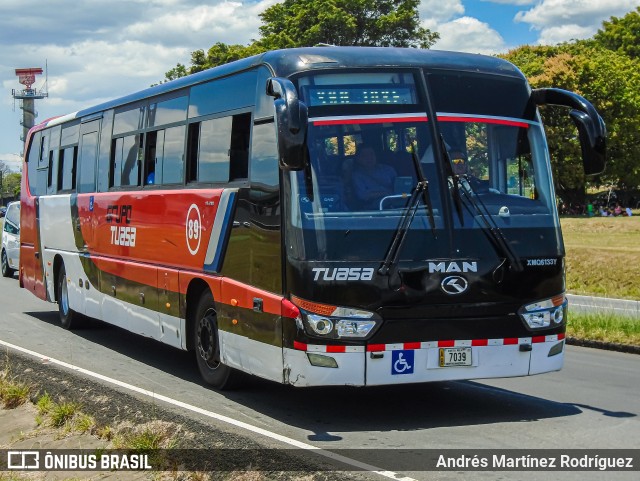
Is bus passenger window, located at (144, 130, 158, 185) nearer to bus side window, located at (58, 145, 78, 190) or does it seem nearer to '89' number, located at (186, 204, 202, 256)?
'89' number, located at (186, 204, 202, 256)

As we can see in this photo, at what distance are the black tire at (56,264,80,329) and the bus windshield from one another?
8.31 m

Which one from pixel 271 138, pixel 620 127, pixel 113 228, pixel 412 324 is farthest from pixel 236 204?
pixel 620 127

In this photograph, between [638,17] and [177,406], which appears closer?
[177,406]

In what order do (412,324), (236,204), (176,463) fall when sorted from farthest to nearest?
1. (236,204)
2. (412,324)
3. (176,463)

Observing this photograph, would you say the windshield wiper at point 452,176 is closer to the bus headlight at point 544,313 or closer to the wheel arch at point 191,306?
the bus headlight at point 544,313

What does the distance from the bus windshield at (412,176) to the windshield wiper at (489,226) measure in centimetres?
1

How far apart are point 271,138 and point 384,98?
1072mm

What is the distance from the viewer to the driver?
28.3ft

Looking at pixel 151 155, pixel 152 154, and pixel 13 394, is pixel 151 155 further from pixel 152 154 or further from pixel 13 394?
pixel 13 394

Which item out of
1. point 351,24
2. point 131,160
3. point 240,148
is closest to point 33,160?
point 131,160

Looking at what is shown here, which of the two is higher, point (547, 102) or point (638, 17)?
point (638, 17)

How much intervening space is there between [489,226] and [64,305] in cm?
946

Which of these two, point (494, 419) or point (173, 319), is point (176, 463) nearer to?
point (494, 419)

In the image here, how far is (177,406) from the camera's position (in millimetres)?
9500
